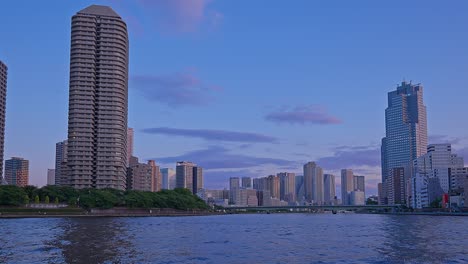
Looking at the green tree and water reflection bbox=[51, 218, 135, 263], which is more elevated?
the green tree

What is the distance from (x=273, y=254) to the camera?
198 feet

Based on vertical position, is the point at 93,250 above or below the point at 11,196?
below

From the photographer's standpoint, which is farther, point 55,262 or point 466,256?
point 466,256

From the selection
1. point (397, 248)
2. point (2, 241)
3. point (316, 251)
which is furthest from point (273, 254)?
point (2, 241)

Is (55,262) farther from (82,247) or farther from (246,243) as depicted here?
(246,243)

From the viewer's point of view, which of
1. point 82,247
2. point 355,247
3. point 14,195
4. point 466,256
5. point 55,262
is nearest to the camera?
point 55,262

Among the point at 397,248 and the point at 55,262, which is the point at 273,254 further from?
the point at 55,262

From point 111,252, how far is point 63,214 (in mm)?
143128

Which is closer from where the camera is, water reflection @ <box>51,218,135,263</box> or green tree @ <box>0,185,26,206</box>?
water reflection @ <box>51,218,135,263</box>

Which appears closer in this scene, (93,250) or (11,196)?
(93,250)

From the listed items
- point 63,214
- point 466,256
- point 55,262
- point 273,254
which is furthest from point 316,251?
point 63,214

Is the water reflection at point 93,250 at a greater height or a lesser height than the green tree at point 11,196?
lesser

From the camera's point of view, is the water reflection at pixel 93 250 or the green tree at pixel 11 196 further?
the green tree at pixel 11 196

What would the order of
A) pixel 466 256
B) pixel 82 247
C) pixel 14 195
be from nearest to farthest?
pixel 466 256 → pixel 82 247 → pixel 14 195
